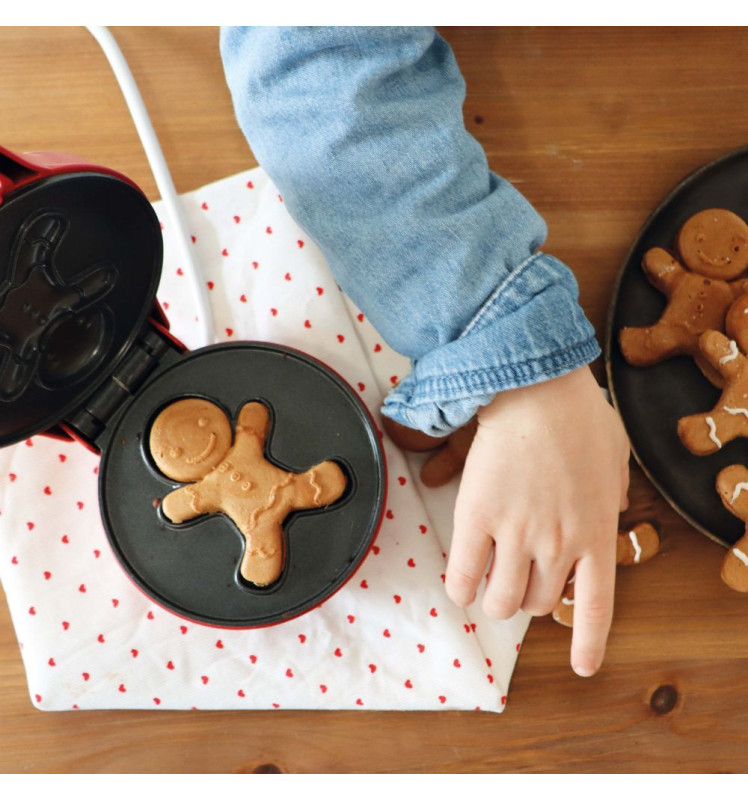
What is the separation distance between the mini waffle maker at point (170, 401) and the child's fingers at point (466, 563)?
0.17 ft

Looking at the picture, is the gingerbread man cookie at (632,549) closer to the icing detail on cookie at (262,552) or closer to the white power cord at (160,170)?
the icing detail on cookie at (262,552)

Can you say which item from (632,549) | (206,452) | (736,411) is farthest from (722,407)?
(206,452)

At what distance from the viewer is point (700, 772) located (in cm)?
50

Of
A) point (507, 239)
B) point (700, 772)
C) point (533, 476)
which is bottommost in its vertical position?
point (700, 772)

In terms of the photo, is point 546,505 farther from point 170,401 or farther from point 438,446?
point 170,401

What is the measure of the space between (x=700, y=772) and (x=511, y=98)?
49 cm

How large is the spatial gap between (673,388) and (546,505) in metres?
0.14

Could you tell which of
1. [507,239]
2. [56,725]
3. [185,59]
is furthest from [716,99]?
[56,725]

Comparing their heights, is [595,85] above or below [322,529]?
above

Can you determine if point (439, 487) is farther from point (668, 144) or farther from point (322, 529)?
point (668, 144)

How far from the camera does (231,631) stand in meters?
0.50

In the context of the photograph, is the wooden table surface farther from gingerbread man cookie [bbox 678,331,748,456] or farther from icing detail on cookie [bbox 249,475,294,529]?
icing detail on cookie [bbox 249,475,294,529]

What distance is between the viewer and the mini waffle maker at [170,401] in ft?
1.32

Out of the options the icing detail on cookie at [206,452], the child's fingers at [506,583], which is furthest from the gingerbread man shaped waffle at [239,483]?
the child's fingers at [506,583]
